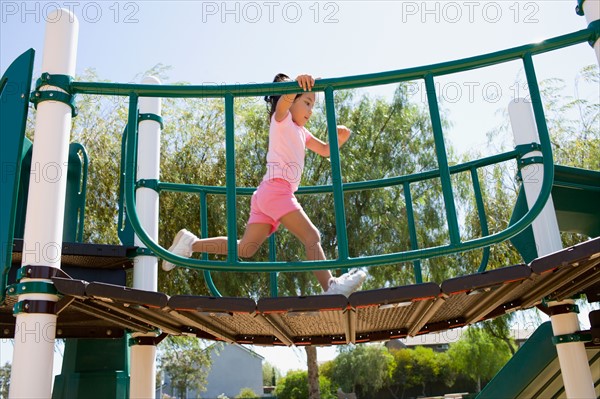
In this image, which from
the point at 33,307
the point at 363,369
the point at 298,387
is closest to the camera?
the point at 33,307

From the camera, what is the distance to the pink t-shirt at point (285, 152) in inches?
112

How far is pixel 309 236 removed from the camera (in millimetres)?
2664

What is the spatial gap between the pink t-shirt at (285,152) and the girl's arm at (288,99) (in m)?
0.07

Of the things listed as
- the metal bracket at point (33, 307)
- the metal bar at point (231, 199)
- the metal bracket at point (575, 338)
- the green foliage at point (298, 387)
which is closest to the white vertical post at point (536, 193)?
the metal bracket at point (575, 338)

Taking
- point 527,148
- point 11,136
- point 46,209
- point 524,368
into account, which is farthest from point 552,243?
point 11,136

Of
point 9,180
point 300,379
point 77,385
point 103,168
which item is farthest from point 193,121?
point 300,379

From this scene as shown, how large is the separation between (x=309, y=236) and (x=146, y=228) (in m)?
1.21

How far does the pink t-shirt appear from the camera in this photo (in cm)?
283

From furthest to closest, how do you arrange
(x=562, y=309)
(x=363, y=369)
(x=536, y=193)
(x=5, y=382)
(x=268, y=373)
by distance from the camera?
(x=268, y=373) < (x=363, y=369) < (x=5, y=382) < (x=536, y=193) < (x=562, y=309)

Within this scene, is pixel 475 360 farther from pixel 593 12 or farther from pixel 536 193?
pixel 593 12

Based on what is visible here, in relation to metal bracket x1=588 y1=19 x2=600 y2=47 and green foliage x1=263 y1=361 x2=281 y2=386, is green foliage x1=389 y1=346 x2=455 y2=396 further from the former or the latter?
metal bracket x1=588 y1=19 x2=600 y2=47

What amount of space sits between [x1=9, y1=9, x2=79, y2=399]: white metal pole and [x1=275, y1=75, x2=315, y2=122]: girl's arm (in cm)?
95

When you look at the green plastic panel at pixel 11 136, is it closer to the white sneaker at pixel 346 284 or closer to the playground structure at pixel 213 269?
the playground structure at pixel 213 269

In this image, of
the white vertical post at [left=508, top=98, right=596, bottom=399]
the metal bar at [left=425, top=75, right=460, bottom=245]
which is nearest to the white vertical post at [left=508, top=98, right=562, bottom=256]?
the white vertical post at [left=508, top=98, right=596, bottom=399]
